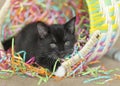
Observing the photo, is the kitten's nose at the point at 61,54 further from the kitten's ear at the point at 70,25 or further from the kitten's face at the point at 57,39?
the kitten's ear at the point at 70,25

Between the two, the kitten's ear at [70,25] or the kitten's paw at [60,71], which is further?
the kitten's ear at [70,25]

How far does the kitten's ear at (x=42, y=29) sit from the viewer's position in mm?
2303

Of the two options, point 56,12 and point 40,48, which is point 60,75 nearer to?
point 40,48

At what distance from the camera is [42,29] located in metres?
2.32

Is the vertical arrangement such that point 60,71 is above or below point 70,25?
below

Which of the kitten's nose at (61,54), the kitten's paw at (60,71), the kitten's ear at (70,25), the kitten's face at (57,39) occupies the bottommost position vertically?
the kitten's paw at (60,71)

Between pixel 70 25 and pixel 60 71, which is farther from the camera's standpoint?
pixel 70 25

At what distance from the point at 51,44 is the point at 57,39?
5 centimetres

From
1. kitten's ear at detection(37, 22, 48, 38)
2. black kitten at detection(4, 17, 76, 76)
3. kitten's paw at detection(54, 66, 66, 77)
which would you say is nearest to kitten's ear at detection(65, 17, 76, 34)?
black kitten at detection(4, 17, 76, 76)

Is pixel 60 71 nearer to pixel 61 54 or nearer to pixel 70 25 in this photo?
pixel 61 54

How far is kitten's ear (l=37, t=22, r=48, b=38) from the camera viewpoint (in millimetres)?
2303

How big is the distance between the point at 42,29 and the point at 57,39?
0.11 m

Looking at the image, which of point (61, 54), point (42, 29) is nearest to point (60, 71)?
point (61, 54)

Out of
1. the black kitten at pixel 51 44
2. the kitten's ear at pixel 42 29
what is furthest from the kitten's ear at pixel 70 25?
the kitten's ear at pixel 42 29
